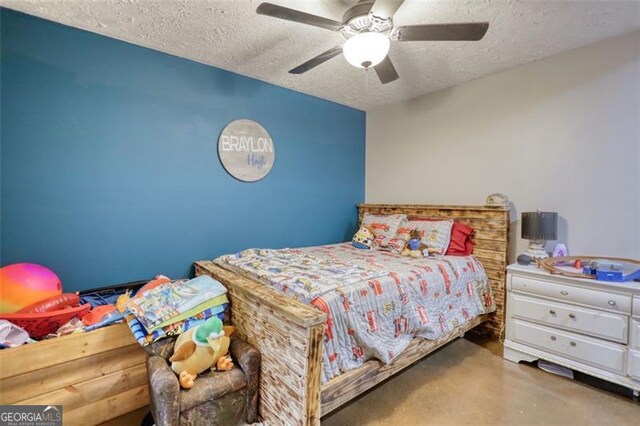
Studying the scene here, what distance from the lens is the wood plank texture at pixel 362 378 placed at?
4.93 ft

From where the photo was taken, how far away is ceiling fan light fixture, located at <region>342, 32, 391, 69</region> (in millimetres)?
1598

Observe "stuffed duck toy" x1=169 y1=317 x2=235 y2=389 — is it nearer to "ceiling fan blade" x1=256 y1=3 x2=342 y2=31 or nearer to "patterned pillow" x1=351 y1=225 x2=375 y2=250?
"ceiling fan blade" x1=256 y1=3 x2=342 y2=31

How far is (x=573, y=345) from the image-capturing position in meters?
2.05

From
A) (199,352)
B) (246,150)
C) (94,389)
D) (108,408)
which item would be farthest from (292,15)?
(108,408)

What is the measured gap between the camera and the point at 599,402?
72.9 inches

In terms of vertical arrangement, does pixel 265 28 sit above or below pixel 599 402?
above

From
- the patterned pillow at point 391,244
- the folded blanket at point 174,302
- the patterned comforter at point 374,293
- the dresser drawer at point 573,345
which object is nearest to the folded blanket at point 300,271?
the patterned comforter at point 374,293

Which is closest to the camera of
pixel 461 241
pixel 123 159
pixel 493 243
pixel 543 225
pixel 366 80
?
pixel 123 159

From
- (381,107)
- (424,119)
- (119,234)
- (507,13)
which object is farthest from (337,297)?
(381,107)

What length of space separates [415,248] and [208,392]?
2039mm

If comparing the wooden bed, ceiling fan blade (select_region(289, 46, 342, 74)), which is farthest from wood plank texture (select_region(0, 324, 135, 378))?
ceiling fan blade (select_region(289, 46, 342, 74))

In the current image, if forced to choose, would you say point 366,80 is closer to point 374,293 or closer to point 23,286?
point 374,293

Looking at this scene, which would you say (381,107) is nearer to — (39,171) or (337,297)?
(337,297)

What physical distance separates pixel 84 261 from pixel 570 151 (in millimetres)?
3897
